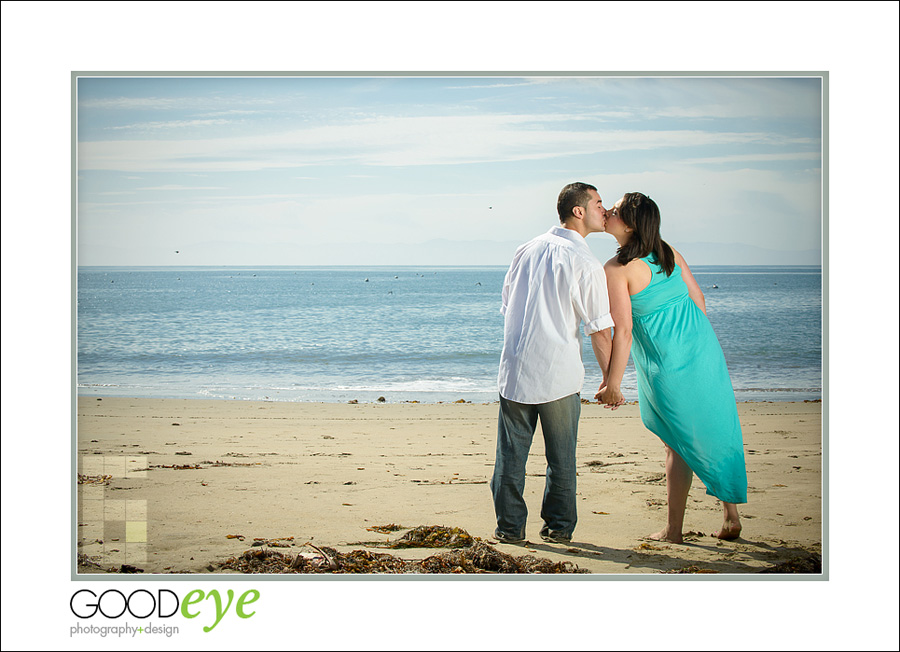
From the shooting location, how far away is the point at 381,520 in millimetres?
3305

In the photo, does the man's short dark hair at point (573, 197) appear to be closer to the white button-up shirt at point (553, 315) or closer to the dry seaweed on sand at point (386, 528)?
the white button-up shirt at point (553, 315)

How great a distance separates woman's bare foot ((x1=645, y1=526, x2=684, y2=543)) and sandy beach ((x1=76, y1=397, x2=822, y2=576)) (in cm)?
4

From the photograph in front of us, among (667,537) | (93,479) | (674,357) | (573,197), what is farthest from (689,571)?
(93,479)

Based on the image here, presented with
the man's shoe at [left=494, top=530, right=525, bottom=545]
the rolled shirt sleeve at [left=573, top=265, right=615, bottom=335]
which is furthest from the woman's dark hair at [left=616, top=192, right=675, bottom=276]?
the man's shoe at [left=494, top=530, right=525, bottom=545]

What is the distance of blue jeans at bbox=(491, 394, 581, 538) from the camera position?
119 inches

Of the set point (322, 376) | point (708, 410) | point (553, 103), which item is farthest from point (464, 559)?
point (322, 376)

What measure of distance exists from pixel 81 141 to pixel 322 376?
10.4 feet

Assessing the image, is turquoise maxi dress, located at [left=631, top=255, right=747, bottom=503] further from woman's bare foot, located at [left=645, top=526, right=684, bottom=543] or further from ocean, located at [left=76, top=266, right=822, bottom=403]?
ocean, located at [left=76, top=266, right=822, bottom=403]

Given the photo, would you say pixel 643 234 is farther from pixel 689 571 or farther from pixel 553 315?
pixel 689 571

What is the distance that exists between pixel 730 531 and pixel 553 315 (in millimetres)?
1092

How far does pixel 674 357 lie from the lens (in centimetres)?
309

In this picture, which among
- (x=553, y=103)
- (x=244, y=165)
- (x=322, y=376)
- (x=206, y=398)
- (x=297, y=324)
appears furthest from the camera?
(x=297, y=324)

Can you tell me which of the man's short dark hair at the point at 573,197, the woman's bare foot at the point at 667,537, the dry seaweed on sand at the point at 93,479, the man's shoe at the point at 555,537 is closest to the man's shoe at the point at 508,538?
the man's shoe at the point at 555,537

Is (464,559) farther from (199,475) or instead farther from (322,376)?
(322,376)
